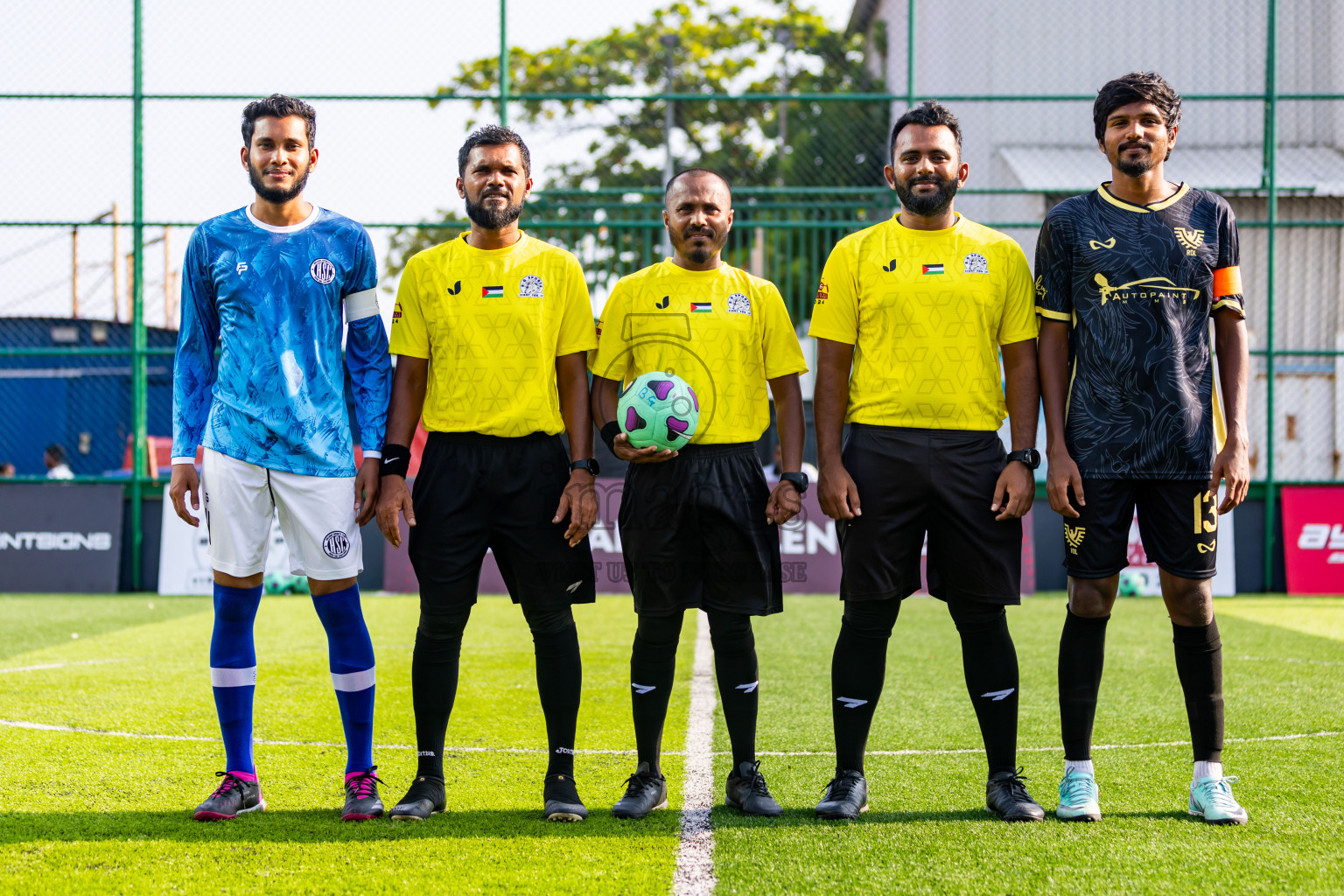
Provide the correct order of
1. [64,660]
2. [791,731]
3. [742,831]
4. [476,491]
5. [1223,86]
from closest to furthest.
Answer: [742,831]
[476,491]
[791,731]
[64,660]
[1223,86]

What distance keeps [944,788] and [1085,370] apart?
1.37 meters

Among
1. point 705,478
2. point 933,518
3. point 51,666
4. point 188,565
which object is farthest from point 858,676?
point 188,565

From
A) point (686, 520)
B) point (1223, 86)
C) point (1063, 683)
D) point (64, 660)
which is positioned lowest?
point (64, 660)

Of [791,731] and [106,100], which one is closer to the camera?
[791,731]

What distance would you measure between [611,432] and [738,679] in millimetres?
836

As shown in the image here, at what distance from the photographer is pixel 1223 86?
17.1 m

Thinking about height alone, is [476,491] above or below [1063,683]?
above

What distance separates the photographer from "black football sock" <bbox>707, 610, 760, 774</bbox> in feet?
11.7

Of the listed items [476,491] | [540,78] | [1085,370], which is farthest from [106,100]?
[540,78]

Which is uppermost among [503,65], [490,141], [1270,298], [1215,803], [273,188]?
[503,65]

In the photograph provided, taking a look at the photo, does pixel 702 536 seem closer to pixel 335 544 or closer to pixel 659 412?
pixel 659 412

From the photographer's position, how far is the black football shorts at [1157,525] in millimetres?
3408

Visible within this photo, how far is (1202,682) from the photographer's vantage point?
3508 millimetres

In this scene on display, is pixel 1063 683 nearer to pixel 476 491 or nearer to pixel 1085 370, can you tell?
pixel 1085 370
